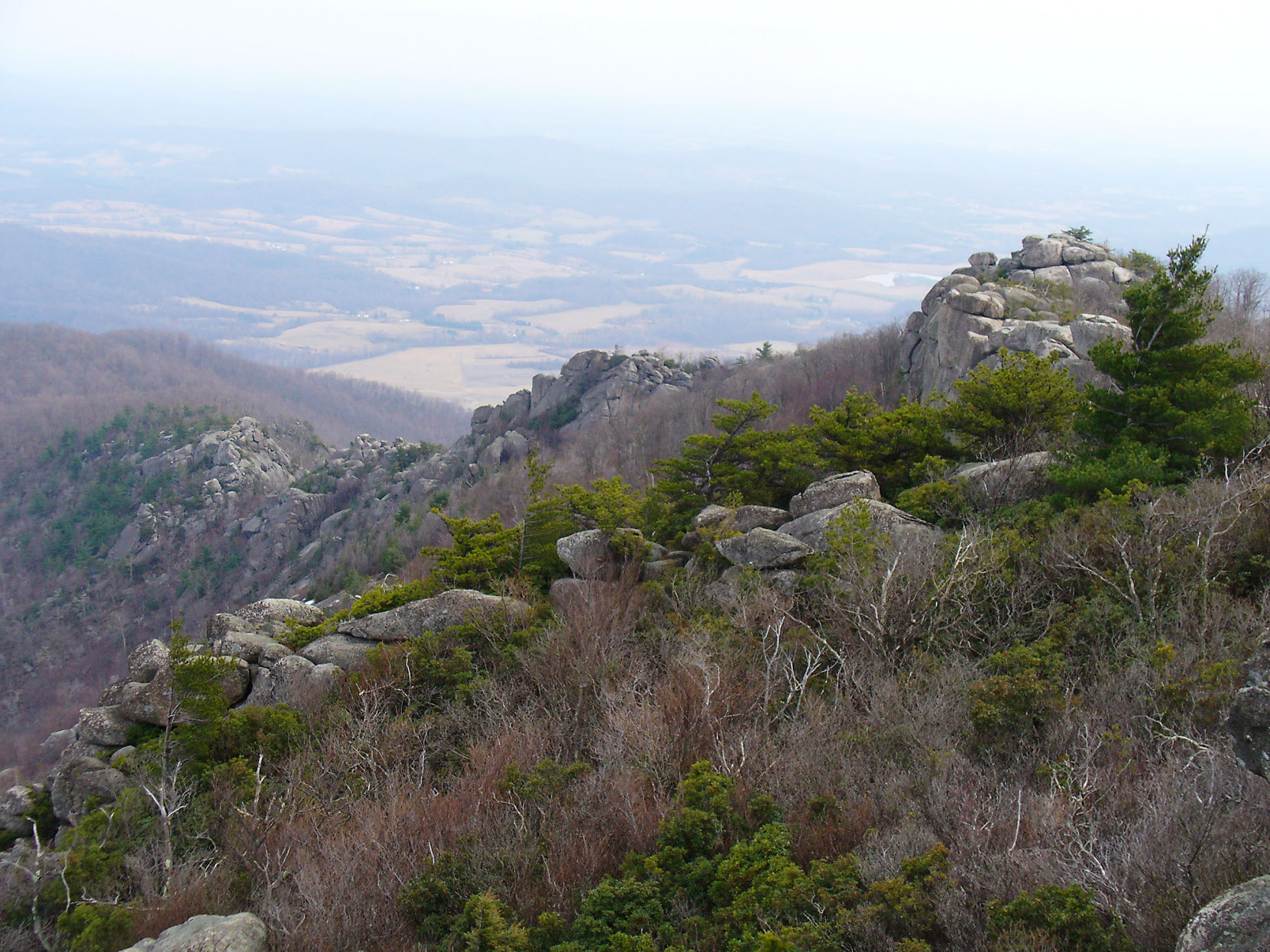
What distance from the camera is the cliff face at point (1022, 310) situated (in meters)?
27.3

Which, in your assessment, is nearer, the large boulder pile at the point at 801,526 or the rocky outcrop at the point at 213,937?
the rocky outcrop at the point at 213,937

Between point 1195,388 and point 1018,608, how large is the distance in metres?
5.57

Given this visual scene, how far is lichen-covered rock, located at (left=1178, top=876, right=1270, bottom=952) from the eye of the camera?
4617mm

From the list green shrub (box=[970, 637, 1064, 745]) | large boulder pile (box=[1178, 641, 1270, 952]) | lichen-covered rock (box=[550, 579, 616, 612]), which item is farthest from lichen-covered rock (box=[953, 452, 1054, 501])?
large boulder pile (box=[1178, 641, 1270, 952])

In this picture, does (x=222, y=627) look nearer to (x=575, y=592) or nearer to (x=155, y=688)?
(x=155, y=688)

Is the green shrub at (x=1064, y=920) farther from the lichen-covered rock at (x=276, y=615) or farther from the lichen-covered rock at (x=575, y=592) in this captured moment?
the lichen-covered rock at (x=276, y=615)

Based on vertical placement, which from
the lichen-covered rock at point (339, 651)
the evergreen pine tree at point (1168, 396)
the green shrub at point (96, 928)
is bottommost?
the lichen-covered rock at point (339, 651)

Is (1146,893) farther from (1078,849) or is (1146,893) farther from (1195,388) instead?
(1195,388)

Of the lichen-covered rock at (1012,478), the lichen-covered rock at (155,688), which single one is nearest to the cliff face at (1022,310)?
the lichen-covered rock at (1012,478)

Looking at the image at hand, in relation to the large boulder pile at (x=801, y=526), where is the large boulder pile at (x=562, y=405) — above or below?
below

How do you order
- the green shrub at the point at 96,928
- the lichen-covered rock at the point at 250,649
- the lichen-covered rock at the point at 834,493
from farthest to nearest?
the lichen-covered rock at the point at 834,493, the lichen-covered rock at the point at 250,649, the green shrub at the point at 96,928

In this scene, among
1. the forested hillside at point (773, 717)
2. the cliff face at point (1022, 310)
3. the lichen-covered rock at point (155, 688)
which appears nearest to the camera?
the forested hillside at point (773, 717)

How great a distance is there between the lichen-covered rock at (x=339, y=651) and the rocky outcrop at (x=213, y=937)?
7182mm

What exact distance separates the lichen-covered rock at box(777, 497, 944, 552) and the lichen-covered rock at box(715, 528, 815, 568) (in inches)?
11.2
